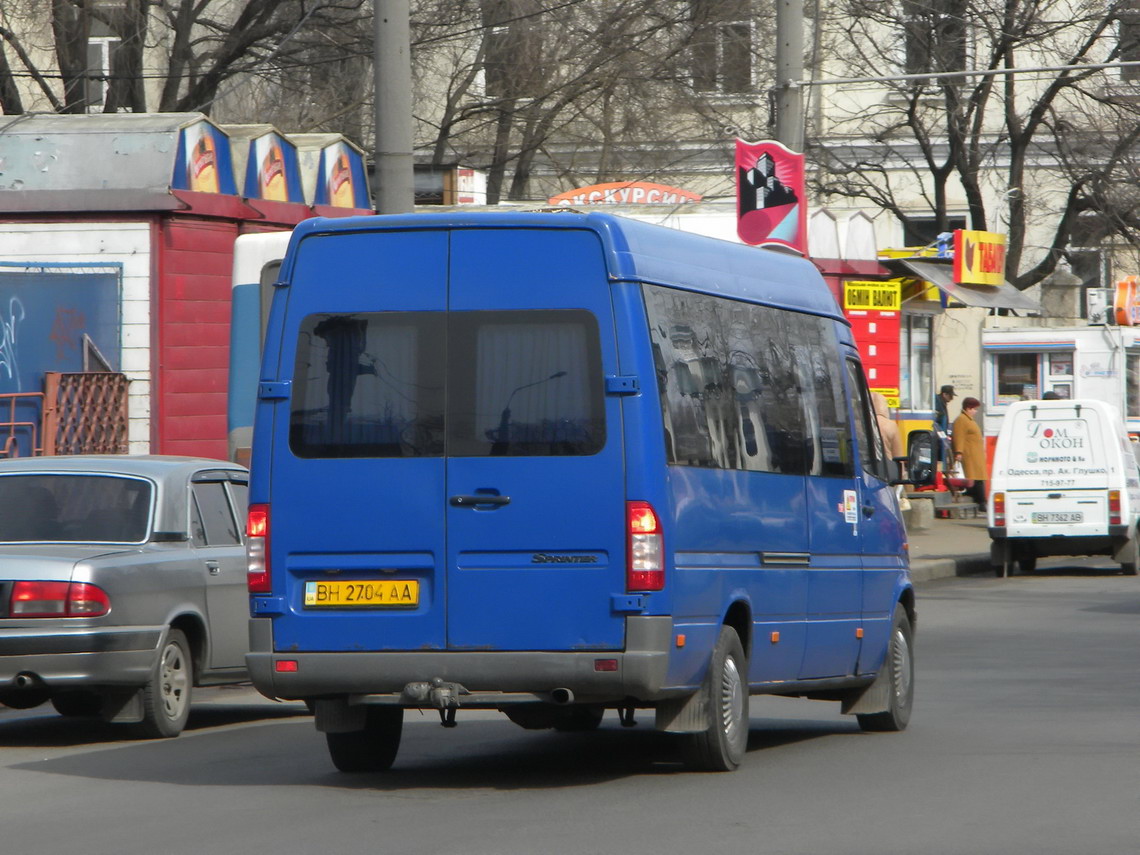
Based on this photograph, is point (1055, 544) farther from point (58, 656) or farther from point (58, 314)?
point (58, 656)

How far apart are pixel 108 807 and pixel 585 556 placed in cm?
215

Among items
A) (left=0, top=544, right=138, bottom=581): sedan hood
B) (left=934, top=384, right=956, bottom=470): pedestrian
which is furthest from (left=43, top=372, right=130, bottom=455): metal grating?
(left=934, top=384, right=956, bottom=470): pedestrian

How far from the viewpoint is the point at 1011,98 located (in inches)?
1332

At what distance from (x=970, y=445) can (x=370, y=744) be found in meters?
22.3

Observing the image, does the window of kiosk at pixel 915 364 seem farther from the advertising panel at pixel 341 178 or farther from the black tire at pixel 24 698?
the black tire at pixel 24 698

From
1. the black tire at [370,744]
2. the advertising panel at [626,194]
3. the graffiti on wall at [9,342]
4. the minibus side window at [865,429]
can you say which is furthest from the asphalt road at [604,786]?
the advertising panel at [626,194]

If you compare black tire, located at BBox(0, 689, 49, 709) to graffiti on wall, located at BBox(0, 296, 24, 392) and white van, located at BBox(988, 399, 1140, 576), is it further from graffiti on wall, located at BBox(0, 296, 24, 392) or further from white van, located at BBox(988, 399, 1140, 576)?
white van, located at BBox(988, 399, 1140, 576)

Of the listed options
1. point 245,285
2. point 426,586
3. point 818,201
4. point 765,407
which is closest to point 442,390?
point 426,586

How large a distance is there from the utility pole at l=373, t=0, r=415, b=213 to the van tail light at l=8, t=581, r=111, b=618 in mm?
5165

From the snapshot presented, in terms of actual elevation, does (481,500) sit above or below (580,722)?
above

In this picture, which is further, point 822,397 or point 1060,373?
point 1060,373

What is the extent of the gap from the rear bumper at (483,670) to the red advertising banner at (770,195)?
38.4ft

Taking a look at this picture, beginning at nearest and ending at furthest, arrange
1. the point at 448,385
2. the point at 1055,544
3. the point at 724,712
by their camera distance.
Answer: the point at 448,385
the point at 724,712
the point at 1055,544

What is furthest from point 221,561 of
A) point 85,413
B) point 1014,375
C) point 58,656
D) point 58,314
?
point 1014,375
